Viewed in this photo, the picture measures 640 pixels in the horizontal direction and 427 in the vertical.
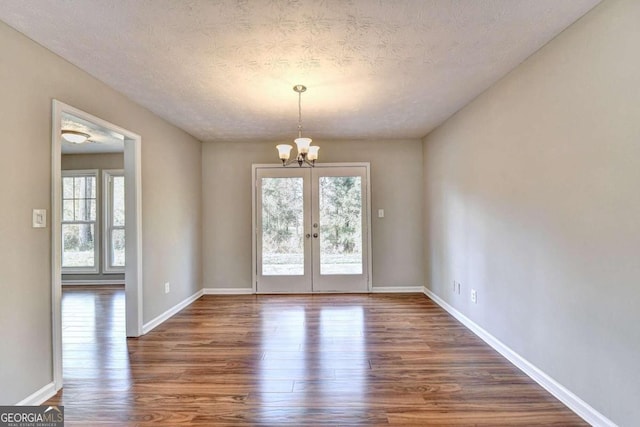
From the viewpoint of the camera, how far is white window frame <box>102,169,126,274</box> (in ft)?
18.9

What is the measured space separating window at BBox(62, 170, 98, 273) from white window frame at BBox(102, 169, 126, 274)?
165 mm

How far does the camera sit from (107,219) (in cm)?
579

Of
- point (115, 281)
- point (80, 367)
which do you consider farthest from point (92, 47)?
point (115, 281)

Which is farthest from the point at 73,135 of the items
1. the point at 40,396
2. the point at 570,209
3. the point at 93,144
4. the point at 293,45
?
the point at 570,209

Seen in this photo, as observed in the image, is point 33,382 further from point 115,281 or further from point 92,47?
point 115,281

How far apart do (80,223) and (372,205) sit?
5.35 metres

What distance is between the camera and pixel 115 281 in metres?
5.78

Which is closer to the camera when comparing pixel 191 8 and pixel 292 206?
pixel 191 8

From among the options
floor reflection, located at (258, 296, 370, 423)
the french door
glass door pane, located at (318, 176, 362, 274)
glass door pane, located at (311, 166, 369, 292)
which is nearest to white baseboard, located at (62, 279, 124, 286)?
the french door

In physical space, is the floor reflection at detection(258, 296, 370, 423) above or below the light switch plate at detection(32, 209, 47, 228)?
below

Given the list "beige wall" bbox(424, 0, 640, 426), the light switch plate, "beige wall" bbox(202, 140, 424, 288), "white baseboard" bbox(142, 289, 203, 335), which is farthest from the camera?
"beige wall" bbox(202, 140, 424, 288)

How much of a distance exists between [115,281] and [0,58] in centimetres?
481

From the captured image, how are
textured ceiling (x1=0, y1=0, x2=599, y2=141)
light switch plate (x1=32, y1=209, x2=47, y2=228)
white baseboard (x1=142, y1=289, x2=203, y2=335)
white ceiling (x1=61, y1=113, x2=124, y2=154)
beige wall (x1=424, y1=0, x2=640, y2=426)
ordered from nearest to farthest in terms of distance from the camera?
beige wall (x1=424, y1=0, x2=640, y2=426)
textured ceiling (x1=0, y1=0, x2=599, y2=141)
light switch plate (x1=32, y1=209, x2=47, y2=228)
white baseboard (x1=142, y1=289, x2=203, y2=335)
white ceiling (x1=61, y1=113, x2=124, y2=154)

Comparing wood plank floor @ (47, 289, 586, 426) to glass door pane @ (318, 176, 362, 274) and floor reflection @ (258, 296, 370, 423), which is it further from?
glass door pane @ (318, 176, 362, 274)
